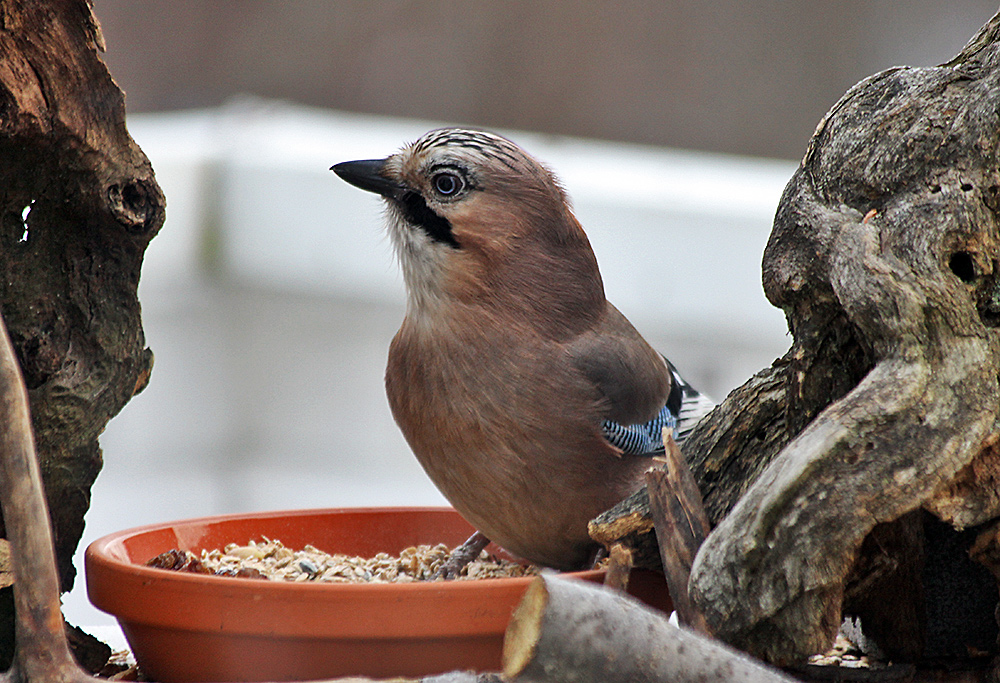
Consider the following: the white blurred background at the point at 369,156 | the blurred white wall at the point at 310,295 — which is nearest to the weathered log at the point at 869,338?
the white blurred background at the point at 369,156

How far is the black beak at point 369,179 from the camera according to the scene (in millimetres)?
1478

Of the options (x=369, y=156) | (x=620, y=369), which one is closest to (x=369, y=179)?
(x=620, y=369)

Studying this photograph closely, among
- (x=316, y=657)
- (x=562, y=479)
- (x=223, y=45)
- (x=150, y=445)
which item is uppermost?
(x=223, y=45)

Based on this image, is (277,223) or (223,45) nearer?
(223,45)

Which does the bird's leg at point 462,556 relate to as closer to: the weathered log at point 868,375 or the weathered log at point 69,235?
the weathered log at point 868,375

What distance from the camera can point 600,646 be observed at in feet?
2.91

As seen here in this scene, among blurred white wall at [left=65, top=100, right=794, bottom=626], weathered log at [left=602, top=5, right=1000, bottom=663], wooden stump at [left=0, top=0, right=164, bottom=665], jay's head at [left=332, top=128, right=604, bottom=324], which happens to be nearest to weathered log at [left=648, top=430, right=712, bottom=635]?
weathered log at [left=602, top=5, right=1000, bottom=663]

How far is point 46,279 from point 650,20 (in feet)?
8.43

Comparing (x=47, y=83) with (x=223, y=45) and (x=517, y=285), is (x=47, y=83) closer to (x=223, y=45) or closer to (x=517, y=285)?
(x=517, y=285)

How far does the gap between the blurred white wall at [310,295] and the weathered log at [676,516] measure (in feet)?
8.21

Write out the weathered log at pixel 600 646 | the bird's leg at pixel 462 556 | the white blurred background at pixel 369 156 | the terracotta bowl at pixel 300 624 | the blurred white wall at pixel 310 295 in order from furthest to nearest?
1. the blurred white wall at pixel 310 295
2. the white blurred background at pixel 369 156
3. the bird's leg at pixel 462 556
4. the terracotta bowl at pixel 300 624
5. the weathered log at pixel 600 646

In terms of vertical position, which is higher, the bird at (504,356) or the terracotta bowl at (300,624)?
the bird at (504,356)

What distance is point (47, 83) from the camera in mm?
1264

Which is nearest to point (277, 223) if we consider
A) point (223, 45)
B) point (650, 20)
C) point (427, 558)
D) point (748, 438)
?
point (223, 45)
